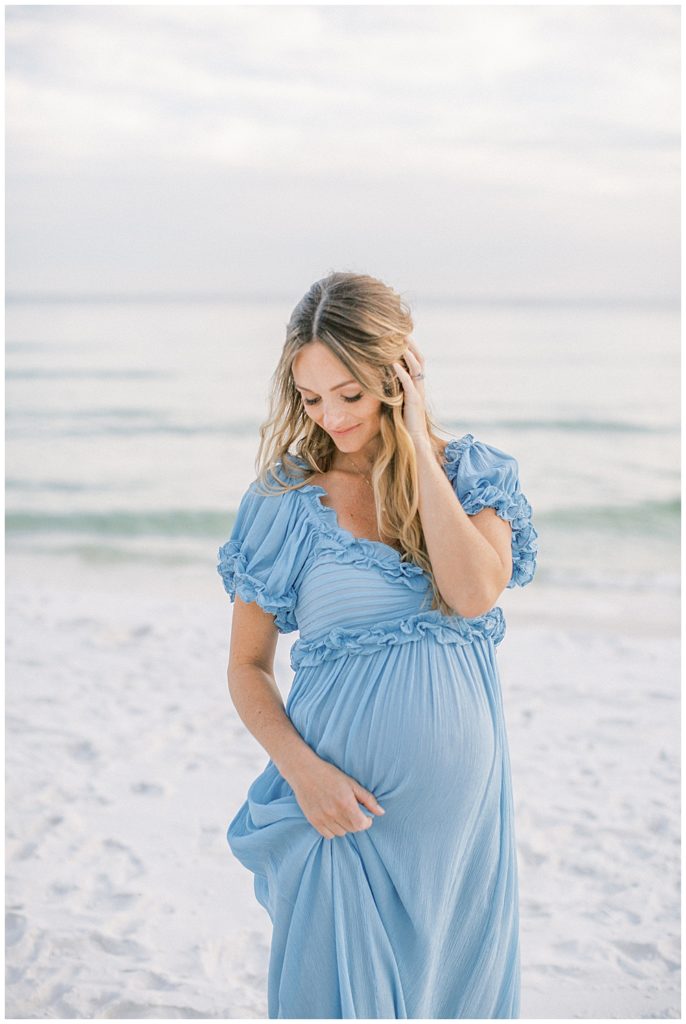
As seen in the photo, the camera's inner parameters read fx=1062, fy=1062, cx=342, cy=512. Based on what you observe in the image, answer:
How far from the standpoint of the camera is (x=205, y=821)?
16.7 feet

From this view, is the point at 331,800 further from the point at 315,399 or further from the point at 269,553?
the point at 315,399

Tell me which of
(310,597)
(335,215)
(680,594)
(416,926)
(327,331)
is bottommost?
(680,594)

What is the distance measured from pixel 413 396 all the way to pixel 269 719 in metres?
0.73

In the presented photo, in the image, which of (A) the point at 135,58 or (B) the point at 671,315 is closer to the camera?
(A) the point at 135,58

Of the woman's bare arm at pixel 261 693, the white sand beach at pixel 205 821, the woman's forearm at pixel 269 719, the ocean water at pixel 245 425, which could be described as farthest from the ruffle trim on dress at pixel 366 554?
the white sand beach at pixel 205 821

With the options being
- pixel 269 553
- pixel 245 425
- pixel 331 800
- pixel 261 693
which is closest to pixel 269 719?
pixel 261 693

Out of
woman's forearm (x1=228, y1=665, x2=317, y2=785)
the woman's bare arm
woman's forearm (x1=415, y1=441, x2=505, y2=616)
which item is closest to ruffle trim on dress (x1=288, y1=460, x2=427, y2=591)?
woman's forearm (x1=415, y1=441, x2=505, y2=616)

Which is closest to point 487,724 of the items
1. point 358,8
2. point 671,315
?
point 358,8

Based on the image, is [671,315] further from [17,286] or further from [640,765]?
[640,765]

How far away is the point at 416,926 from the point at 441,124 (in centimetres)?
2629

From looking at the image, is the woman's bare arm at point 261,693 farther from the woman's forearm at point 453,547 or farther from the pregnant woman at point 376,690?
the woman's forearm at point 453,547

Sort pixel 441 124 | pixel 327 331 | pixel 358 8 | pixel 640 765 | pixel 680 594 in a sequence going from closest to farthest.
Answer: pixel 327 331 < pixel 640 765 < pixel 680 594 < pixel 358 8 < pixel 441 124

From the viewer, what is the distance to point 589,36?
74.6 ft

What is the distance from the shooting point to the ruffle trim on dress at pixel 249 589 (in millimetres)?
2203
